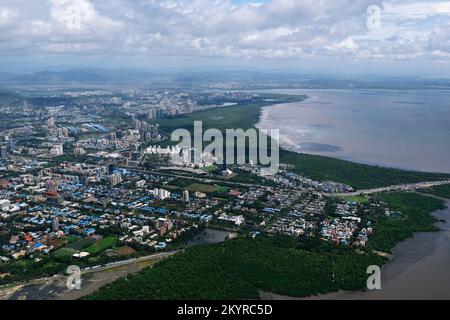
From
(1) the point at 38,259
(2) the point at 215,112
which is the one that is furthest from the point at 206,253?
(2) the point at 215,112

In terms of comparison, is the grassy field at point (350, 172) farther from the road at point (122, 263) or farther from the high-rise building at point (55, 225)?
the high-rise building at point (55, 225)

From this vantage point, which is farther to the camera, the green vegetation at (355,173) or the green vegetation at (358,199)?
the green vegetation at (355,173)

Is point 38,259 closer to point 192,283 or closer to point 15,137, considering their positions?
point 192,283

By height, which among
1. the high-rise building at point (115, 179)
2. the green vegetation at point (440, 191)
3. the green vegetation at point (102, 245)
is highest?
the high-rise building at point (115, 179)

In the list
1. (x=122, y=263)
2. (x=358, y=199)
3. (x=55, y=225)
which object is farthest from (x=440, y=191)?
(x=55, y=225)

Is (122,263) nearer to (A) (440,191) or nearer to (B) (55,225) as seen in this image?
(B) (55,225)

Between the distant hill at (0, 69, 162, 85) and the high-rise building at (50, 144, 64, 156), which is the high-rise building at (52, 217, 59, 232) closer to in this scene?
the high-rise building at (50, 144, 64, 156)

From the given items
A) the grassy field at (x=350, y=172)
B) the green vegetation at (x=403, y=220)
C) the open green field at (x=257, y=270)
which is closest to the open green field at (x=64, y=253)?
the open green field at (x=257, y=270)
